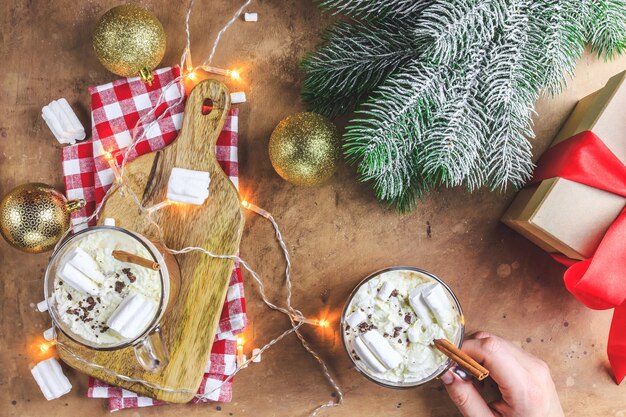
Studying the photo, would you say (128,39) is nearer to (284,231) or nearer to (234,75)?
(234,75)

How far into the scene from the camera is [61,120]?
3.85 feet

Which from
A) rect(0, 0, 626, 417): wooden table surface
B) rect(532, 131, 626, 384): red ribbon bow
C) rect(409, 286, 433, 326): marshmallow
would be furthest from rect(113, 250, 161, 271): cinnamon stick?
rect(532, 131, 626, 384): red ribbon bow

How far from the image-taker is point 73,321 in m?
1.01

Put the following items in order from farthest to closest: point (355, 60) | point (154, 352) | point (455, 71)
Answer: point (154, 352), point (355, 60), point (455, 71)

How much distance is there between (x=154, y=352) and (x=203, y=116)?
517mm

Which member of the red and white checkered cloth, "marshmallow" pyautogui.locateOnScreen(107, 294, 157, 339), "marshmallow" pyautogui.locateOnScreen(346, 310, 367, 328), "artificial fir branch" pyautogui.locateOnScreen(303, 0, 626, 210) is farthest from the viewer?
the red and white checkered cloth

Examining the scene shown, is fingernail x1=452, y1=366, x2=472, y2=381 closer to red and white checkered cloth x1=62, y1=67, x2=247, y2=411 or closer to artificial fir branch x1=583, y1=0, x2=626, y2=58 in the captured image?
red and white checkered cloth x1=62, y1=67, x2=247, y2=411

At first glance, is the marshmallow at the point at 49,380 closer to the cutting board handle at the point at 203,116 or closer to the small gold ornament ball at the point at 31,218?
the small gold ornament ball at the point at 31,218

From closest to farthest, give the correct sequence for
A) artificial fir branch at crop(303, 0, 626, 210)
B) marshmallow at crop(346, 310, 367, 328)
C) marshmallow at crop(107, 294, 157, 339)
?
artificial fir branch at crop(303, 0, 626, 210) < marshmallow at crop(107, 294, 157, 339) < marshmallow at crop(346, 310, 367, 328)

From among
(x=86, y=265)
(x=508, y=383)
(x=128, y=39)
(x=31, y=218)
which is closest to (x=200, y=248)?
(x=86, y=265)

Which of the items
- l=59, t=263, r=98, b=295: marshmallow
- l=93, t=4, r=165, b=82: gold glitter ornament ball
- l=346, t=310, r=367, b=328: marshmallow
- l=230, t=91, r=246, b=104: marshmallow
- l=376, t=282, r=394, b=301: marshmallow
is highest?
l=93, t=4, r=165, b=82: gold glitter ornament ball

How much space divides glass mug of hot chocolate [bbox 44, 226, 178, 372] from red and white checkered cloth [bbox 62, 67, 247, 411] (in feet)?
0.63

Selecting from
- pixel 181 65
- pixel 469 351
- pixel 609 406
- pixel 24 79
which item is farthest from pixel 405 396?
pixel 24 79

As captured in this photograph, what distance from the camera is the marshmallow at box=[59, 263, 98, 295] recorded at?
98 centimetres
